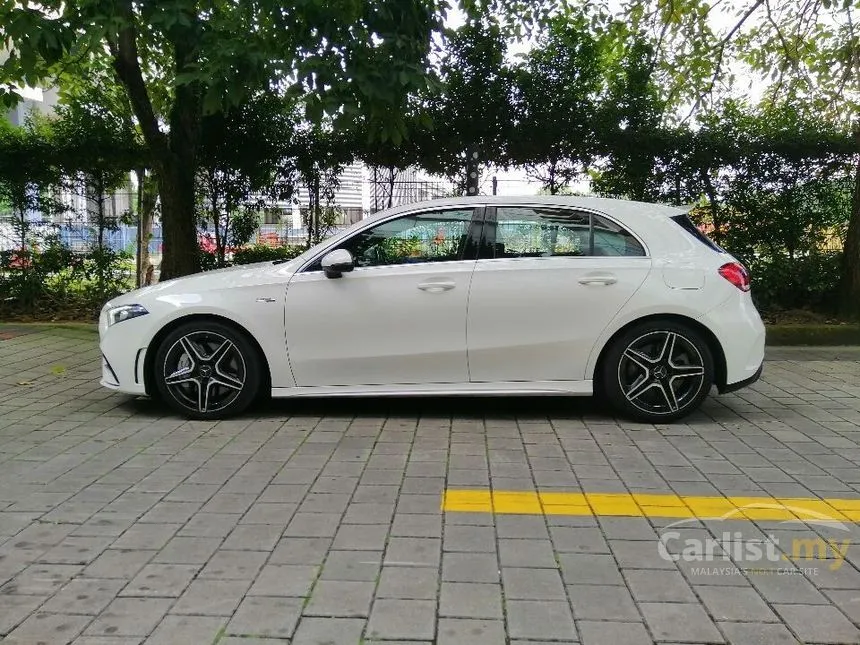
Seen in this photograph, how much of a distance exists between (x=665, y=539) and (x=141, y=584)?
2220 millimetres

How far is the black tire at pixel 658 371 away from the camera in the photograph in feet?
17.0

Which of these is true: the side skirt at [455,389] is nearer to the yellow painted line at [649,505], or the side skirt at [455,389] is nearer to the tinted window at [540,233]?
the tinted window at [540,233]

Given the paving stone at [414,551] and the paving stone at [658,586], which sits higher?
the paving stone at [414,551]

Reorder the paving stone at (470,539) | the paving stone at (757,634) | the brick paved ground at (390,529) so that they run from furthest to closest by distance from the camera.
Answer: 1. the paving stone at (470,539)
2. the brick paved ground at (390,529)
3. the paving stone at (757,634)

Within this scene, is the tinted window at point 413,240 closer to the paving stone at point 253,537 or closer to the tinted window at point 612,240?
the tinted window at point 612,240

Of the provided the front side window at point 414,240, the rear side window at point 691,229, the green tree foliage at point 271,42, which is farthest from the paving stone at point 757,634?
the green tree foliage at point 271,42

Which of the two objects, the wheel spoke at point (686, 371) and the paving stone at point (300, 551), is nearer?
the paving stone at point (300, 551)

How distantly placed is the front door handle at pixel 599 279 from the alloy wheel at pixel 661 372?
17.8 inches

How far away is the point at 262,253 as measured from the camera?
959 cm

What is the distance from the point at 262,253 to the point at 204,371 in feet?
14.8

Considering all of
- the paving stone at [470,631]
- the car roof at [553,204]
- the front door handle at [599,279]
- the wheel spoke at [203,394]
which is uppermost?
the car roof at [553,204]

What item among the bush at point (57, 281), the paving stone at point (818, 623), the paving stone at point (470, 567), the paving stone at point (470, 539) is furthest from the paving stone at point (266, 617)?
the bush at point (57, 281)

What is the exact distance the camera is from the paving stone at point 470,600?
2.65 meters

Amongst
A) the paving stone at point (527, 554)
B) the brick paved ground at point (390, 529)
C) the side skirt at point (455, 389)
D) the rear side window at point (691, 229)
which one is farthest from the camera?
the rear side window at point (691, 229)
